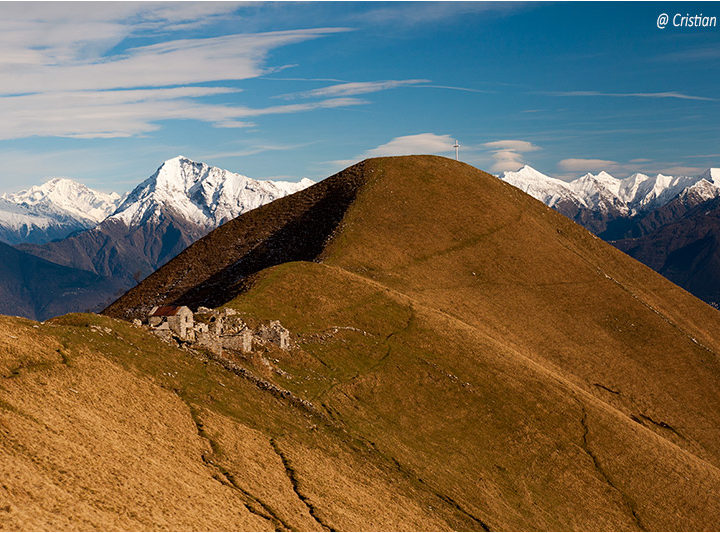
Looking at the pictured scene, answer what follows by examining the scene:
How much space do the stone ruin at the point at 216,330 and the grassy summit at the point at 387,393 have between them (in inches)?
98.6

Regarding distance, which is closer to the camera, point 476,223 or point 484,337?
point 484,337

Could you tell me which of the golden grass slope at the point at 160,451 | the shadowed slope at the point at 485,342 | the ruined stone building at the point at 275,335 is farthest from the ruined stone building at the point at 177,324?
the shadowed slope at the point at 485,342

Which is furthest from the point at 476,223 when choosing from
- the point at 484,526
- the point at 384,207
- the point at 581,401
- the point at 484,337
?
the point at 484,526

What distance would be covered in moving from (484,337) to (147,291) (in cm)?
8216

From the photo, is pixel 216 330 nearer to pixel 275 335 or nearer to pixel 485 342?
pixel 275 335

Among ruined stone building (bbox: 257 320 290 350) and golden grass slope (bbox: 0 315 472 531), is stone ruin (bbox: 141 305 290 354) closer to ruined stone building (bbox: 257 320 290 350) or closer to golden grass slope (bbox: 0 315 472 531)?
ruined stone building (bbox: 257 320 290 350)

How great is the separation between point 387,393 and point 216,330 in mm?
21675

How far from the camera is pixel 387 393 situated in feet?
232

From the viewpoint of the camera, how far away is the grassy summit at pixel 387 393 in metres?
39.2

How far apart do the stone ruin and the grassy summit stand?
250 centimetres

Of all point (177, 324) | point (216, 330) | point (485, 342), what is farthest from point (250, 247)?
point (177, 324)

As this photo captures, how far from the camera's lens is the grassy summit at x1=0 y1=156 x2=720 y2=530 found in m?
39.2

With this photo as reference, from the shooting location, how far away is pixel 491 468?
2489 inches

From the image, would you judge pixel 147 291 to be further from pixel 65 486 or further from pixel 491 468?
pixel 65 486
